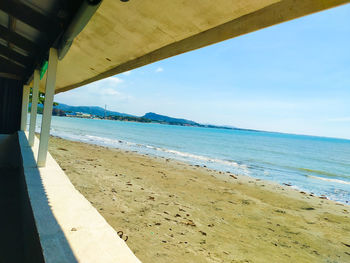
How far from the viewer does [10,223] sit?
10.5 feet

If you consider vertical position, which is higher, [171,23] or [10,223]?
[171,23]

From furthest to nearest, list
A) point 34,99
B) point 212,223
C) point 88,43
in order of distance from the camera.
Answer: point 34,99
point 212,223
point 88,43

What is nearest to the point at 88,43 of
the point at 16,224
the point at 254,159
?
the point at 16,224

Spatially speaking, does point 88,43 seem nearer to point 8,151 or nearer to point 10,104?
point 8,151

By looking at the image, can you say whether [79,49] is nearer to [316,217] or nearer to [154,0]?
[154,0]

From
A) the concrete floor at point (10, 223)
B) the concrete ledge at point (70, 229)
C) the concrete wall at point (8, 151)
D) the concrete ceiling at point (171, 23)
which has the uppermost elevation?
the concrete ceiling at point (171, 23)

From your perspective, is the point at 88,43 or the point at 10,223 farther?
the point at 10,223

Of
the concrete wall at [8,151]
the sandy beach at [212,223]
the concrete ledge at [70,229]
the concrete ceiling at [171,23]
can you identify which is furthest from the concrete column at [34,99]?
the concrete ledge at [70,229]

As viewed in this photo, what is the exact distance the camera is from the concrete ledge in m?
1.50

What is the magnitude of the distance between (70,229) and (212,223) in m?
3.64

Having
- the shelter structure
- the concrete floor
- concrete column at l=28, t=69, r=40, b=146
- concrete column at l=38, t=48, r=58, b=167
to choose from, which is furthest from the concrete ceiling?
concrete column at l=28, t=69, r=40, b=146

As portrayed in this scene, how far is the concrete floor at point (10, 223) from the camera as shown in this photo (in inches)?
99.8

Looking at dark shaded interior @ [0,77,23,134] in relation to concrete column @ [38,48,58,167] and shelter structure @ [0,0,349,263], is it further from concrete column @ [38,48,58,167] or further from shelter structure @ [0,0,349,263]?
concrete column @ [38,48,58,167]

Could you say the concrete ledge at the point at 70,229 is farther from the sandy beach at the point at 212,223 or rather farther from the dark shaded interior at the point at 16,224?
the sandy beach at the point at 212,223
